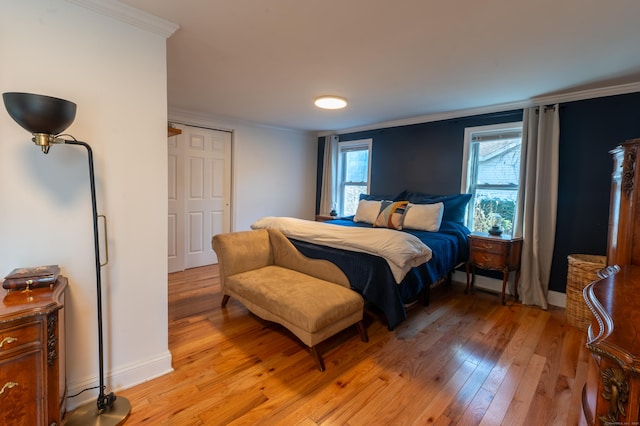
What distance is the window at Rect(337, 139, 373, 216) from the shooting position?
191 inches

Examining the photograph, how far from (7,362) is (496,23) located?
278 centimetres

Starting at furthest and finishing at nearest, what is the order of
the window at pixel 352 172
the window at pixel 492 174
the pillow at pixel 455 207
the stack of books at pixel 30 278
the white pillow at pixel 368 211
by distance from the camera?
the window at pixel 352 172 < the white pillow at pixel 368 211 < the pillow at pixel 455 207 < the window at pixel 492 174 < the stack of books at pixel 30 278

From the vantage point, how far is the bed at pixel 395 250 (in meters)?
2.25

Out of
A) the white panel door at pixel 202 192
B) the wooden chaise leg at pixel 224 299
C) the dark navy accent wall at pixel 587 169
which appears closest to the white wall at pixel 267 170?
the white panel door at pixel 202 192

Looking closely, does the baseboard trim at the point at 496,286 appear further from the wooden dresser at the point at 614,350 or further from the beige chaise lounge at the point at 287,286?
the beige chaise lounge at the point at 287,286

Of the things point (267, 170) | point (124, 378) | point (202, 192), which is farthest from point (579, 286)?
point (202, 192)

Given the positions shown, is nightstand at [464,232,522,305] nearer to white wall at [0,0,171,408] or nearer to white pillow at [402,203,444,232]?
white pillow at [402,203,444,232]

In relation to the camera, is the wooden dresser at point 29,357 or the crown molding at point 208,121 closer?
the wooden dresser at point 29,357

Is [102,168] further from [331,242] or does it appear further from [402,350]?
[402,350]

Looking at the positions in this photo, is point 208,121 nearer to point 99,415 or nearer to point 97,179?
point 97,179

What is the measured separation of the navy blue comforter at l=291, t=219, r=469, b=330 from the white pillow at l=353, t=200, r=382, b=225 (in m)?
1.07

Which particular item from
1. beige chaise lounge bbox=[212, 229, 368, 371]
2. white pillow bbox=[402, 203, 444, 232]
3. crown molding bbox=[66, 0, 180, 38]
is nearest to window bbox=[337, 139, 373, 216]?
white pillow bbox=[402, 203, 444, 232]

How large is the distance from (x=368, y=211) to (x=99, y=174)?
3.07 m

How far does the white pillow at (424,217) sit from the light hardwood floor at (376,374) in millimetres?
1027
